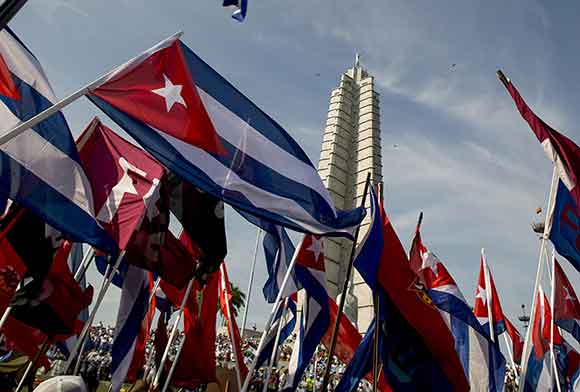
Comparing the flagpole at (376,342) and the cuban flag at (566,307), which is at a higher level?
the cuban flag at (566,307)

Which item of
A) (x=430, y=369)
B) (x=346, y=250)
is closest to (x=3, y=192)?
(x=430, y=369)

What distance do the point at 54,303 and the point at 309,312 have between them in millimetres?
4055

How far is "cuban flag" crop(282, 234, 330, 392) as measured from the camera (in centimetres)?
877

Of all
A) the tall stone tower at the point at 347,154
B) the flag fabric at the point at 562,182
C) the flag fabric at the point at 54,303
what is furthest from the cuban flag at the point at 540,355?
the tall stone tower at the point at 347,154

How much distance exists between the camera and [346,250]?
43.4m

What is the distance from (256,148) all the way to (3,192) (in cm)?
291

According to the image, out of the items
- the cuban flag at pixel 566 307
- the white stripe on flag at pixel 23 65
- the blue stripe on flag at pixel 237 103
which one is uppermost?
the blue stripe on flag at pixel 237 103

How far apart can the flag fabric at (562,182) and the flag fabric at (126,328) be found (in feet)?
20.0

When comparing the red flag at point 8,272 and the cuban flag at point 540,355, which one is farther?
the cuban flag at point 540,355

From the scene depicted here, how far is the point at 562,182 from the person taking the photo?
7051 mm

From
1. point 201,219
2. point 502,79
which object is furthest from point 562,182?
point 201,219

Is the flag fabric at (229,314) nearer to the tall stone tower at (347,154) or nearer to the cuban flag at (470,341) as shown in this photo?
the cuban flag at (470,341)

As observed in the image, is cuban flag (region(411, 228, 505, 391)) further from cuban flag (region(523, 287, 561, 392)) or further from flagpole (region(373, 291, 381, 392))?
cuban flag (region(523, 287, 561, 392))

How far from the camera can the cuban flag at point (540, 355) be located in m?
10.5
